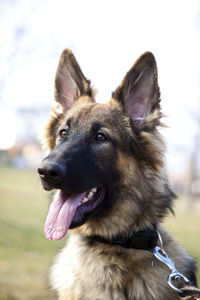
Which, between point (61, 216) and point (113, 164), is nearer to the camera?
point (61, 216)

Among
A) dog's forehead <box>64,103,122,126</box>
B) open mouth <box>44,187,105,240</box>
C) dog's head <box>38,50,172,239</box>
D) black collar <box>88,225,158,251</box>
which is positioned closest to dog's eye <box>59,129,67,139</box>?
dog's head <box>38,50,172,239</box>

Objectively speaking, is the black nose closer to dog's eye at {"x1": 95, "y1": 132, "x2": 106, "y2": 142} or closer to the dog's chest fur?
dog's eye at {"x1": 95, "y1": 132, "x2": 106, "y2": 142}

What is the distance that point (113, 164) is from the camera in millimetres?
3396

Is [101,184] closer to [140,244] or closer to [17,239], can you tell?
[140,244]

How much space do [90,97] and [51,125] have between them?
57cm

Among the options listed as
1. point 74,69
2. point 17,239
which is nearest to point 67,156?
point 74,69

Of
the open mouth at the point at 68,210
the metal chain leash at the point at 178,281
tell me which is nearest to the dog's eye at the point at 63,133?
the open mouth at the point at 68,210

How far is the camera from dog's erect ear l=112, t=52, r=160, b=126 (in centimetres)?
346

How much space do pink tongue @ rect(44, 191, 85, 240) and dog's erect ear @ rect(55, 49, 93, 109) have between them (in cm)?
134

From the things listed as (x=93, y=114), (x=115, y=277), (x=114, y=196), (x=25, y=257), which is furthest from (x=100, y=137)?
(x=25, y=257)

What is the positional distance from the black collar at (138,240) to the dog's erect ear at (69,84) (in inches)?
67.0

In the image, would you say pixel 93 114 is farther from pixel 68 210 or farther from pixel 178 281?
pixel 178 281

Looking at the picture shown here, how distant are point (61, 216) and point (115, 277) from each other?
2.31ft

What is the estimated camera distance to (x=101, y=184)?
333 centimetres
